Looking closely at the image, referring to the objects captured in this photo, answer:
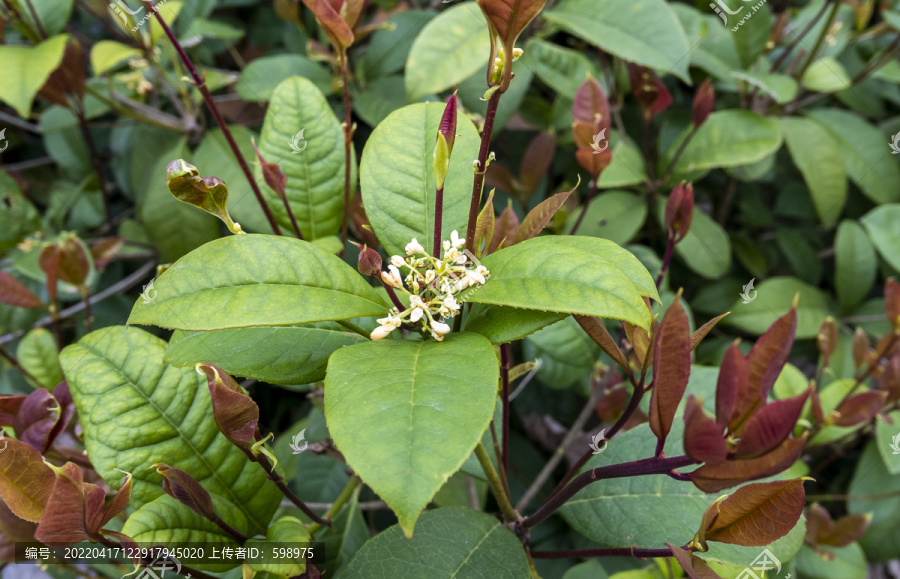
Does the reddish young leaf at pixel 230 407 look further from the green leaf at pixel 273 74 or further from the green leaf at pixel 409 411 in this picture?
the green leaf at pixel 273 74

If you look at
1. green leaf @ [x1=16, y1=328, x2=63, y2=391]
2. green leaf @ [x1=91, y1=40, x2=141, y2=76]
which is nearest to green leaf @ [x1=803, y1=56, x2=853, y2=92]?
green leaf @ [x1=91, y1=40, x2=141, y2=76]

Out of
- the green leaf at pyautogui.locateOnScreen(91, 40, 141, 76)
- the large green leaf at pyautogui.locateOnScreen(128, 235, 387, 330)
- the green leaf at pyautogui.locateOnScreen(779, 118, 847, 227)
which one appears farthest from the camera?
the green leaf at pyautogui.locateOnScreen(779, 118, 847, 227)

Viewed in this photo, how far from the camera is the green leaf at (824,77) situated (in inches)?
60.6

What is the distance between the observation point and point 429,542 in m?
0.76

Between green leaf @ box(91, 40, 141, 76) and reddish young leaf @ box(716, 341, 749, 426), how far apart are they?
1477 mm

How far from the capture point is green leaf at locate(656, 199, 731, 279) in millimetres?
1521

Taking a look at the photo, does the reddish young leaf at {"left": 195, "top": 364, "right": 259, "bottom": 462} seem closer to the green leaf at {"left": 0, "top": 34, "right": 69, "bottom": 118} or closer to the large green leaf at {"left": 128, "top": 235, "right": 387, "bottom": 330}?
the large green leaf at {"left": 128, "top": 235, "right": 387, "bottom": 330}

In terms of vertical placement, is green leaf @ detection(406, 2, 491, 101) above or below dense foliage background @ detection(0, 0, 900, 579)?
above

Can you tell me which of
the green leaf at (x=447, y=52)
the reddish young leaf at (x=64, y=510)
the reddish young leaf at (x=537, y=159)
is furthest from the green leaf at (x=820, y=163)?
the reddish young leaf at (x=64, y=510)

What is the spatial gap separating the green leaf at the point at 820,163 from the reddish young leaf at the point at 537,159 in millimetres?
741

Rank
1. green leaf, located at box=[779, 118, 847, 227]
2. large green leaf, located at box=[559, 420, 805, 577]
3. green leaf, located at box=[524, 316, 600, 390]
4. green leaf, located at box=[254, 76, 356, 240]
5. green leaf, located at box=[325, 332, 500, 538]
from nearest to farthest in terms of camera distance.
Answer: green leaf, located at box=[325, 332, 500, 538]
large green leaf, located at box=[559, 420, 805, 577]
green leaf, located at box=[254, 76, 356, 240]
green leaf, located at box=[524, 316, 600, 390]
green leaf, located at box=[779, 118, 847, 227]

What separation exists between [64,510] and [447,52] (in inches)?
45.2

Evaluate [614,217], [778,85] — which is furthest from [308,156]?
[778,85]

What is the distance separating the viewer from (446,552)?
29.9 inches
